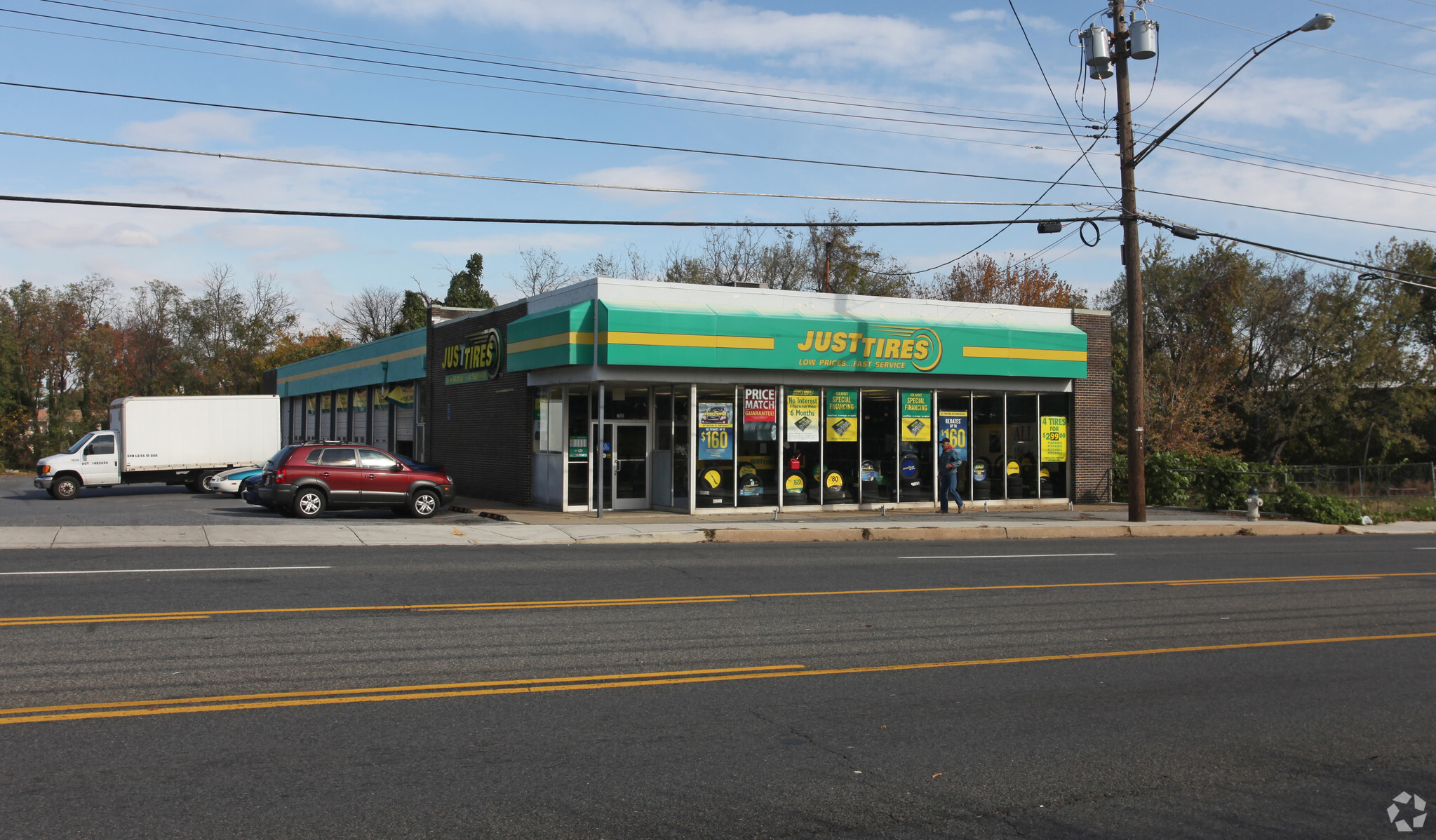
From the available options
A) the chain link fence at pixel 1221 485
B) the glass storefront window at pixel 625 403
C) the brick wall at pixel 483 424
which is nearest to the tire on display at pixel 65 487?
the brick wall at pixel 483 424

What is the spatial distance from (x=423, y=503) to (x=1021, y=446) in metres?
15.2

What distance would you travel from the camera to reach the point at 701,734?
6.23m

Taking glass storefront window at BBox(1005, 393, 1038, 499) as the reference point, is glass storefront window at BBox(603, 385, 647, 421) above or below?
above

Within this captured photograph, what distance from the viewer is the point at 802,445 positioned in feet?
79.8

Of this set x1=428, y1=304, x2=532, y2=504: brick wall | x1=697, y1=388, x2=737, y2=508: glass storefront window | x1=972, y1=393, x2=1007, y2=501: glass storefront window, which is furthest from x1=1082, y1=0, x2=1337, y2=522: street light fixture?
x1=428, y1=304, x2=532, y2=504: brick wall

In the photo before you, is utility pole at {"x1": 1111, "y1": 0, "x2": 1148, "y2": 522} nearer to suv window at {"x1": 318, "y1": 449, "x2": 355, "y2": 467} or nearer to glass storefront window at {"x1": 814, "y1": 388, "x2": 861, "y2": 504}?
glass storefront window at {"x1": 814, "y1": 388, "x2": 861, "y2": 504}

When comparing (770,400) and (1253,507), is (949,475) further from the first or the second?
(1253,507)

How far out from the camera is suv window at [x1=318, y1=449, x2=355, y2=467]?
22.0 metres

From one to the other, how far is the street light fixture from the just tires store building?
386 cm

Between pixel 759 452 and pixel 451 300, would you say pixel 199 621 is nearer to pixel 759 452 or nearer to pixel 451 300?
pixel 759 452

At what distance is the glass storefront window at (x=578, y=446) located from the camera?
23.6 meters

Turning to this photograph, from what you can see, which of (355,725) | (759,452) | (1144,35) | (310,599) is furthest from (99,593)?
(1144,35)

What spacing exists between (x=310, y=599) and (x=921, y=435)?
59.0 ft

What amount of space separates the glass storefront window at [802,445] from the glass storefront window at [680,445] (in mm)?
2310
